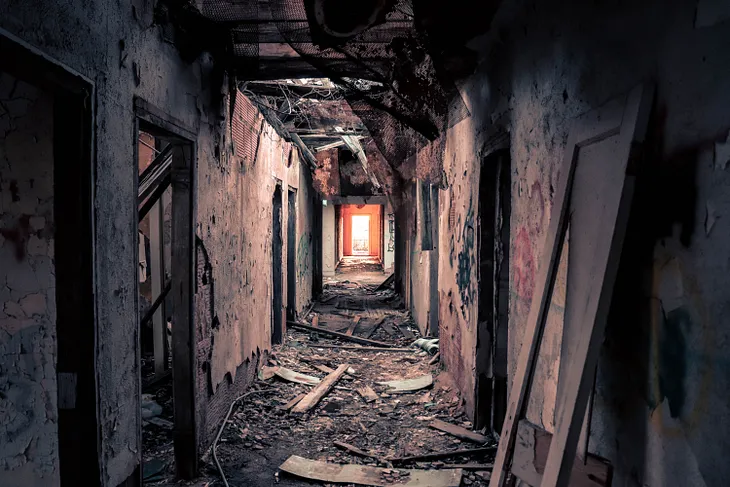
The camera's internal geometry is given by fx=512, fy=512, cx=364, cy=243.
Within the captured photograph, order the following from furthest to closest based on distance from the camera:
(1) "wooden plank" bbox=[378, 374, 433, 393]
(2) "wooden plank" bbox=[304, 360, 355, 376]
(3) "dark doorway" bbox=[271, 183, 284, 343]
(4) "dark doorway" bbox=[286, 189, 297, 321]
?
(4) "dark doorway" bbox=[286, 189, 297, 321] → (3) "dark doorway" bbox=[271, 183, 284, 343] → (2) "wooden plank" bbox=[304, 360, 355, 376] → (1) "wooden plank" bbox=[378, 374, 433, 393]

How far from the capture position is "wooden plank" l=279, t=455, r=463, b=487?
3902mm

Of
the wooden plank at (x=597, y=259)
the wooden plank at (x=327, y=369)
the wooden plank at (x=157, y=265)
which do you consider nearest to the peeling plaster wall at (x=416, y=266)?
the wooden plank at (x=327, y=369)

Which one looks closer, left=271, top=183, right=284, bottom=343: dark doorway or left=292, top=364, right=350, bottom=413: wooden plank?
left=292, top=364, right=350, bottom=413: wooden plank

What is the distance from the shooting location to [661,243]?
169 cm

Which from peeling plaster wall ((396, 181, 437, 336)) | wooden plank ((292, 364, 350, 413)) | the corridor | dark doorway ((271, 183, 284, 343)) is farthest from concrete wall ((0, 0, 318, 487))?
peeling plaster wall ((396, 181, 437, 336))

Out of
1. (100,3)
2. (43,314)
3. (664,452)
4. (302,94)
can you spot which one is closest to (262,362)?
(302,94)

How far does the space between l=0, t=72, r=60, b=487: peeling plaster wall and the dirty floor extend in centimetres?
180

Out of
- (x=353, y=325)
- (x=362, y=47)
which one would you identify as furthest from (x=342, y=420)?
(x=353, y=325)

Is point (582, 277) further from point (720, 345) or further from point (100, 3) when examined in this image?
point (100, 3)

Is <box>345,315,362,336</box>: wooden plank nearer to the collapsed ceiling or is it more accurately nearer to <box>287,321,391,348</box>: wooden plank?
<box>287,321,391,348</box>: wooden plank

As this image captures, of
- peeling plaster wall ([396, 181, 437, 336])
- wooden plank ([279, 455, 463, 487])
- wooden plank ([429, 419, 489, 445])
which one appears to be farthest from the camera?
peeling plaster wall ([396, 181, 437, 336])

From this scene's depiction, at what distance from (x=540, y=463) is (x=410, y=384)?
4.17 meters

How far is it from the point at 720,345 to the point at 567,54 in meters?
1.68

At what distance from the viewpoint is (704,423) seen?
4.80ft
